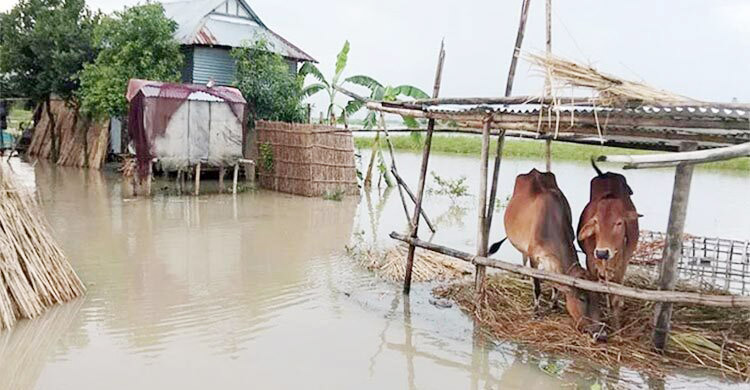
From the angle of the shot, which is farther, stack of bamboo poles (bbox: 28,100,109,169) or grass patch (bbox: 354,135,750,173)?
grass patch (bbox: 354,135,750,173)

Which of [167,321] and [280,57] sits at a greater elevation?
[280,57]

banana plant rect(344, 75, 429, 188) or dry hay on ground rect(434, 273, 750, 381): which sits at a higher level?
banana plant rect(344, 75, 429, 188)

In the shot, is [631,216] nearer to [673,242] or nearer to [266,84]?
[673,242]

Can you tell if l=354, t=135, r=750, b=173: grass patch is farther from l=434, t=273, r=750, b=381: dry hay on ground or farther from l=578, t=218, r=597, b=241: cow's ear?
l=578, t=218, r=597, b=241: cow's ear

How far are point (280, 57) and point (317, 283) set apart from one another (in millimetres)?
10661

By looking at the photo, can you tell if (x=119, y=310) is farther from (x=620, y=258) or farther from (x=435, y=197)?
(x=435, y=197)

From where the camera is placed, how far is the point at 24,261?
6203 mm

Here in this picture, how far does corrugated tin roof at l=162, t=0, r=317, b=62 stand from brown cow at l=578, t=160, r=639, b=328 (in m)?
13.1

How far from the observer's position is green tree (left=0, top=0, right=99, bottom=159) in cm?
1881

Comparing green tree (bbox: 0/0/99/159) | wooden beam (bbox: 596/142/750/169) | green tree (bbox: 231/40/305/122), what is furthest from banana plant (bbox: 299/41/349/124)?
wooden beam (bbox: 596/142/750/169)

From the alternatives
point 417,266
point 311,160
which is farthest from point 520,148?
point 417,266

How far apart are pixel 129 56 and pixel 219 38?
233cm

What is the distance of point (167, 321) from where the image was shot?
6484 mm

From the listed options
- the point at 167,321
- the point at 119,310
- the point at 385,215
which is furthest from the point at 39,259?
the point at 385,215
